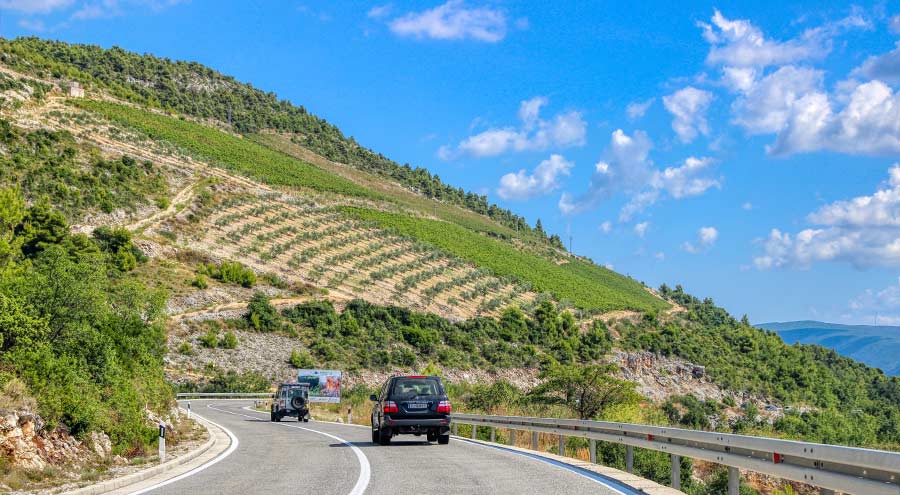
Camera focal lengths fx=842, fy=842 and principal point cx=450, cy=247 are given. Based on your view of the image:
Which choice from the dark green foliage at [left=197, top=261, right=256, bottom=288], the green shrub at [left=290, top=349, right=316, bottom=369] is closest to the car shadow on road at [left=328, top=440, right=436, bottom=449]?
the green shrub at [left=290, top=349, right=316, bottom=369]

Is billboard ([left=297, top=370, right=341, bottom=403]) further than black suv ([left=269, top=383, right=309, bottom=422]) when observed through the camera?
Yes

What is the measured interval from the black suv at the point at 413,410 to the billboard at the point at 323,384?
28951 millimetres

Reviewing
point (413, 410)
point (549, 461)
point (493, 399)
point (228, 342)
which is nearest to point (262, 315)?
point (228, 342)

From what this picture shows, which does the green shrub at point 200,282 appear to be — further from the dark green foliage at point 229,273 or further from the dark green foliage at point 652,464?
the dark green foliage at point 652,464

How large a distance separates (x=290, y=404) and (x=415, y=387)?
18734mm

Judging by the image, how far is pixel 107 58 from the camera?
168 meters

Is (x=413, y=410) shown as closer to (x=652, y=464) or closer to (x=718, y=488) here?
(x=652, y=464)

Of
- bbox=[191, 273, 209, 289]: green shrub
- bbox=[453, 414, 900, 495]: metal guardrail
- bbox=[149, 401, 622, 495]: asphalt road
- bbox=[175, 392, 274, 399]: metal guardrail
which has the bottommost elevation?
bbox=[149, 401, 622, 495]: asphalt road

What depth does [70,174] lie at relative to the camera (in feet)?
259

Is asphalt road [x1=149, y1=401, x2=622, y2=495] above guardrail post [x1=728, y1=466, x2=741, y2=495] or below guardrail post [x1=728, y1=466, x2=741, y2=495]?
below

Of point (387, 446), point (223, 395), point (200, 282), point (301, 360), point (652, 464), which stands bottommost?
point (652, 464)

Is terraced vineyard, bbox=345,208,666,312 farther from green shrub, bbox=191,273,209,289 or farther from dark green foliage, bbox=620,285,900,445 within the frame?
green shrub, bbox=191,273,209,289

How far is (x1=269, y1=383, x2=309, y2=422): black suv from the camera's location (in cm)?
3866

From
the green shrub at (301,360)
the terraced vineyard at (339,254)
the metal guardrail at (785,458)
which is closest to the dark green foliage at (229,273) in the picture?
the terraced vineyard at (339,254)
